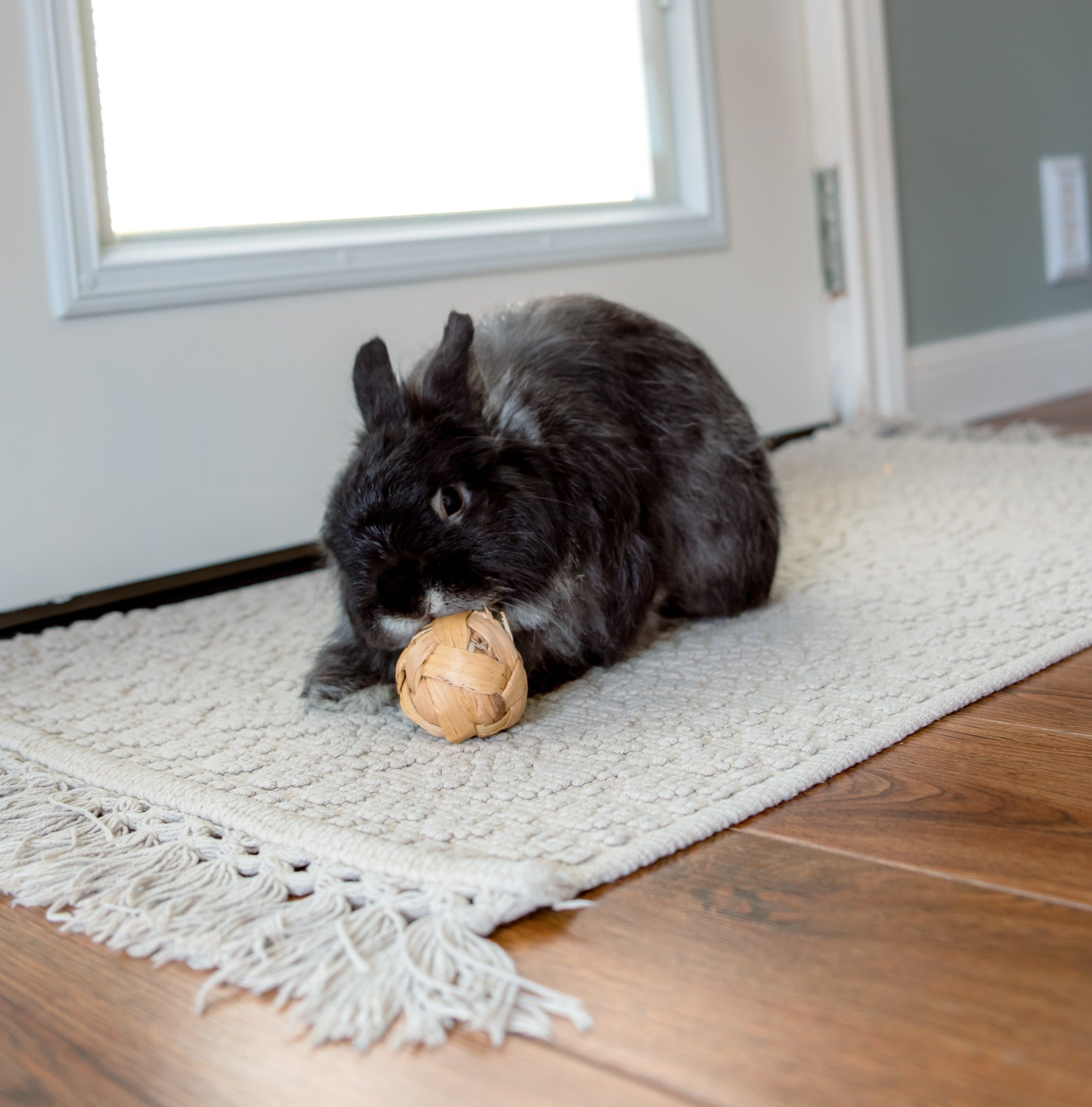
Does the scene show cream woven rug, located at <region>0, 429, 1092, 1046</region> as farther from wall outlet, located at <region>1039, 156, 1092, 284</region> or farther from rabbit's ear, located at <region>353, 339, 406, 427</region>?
wall outlet, located at <region>1039, 156, 1092, 284</region>

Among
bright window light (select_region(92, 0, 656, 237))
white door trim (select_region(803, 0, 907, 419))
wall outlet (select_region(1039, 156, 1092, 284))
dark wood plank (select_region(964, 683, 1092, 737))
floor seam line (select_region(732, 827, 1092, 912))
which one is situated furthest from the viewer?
wall outlet (select_region(1039, 156, 1092, 284))

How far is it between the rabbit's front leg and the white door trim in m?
1.70

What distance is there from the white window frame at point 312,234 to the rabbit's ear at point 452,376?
74cm

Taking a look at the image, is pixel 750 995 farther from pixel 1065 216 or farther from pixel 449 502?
pixel 1065 216

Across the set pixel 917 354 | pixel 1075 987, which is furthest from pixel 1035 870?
pixel 917 354

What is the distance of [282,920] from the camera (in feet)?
2.46

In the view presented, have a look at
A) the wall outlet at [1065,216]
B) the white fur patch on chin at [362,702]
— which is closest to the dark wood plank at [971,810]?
the white fur patch on chin at [362,702]

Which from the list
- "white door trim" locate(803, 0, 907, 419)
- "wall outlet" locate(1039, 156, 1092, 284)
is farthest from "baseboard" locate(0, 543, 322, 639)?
"wall outlet" locate(1039, 156, 1092, 284)

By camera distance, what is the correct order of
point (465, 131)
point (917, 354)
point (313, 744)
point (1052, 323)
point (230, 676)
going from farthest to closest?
1. point (1052, 323)
2. point (917, 354)
3. point (465, 131)
4. point (230, 676)
5. point (313, 744)

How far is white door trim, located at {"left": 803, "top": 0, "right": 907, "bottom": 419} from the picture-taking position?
98.5 inches

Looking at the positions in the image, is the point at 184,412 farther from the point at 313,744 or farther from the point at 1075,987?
the point at 1075,987

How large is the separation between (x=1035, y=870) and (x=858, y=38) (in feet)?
7.18

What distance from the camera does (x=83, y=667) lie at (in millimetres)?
1403

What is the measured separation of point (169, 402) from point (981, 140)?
203 centimetres
